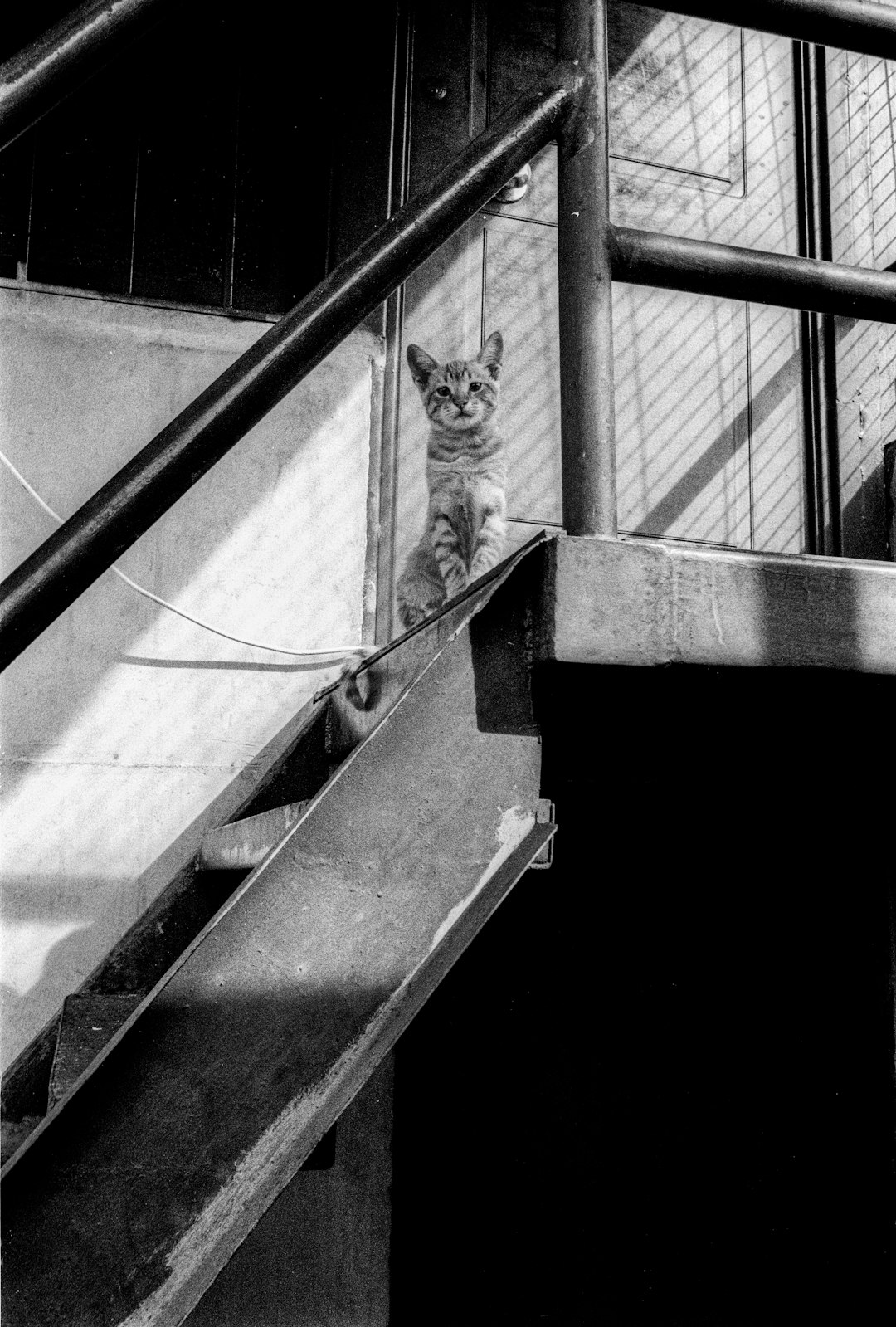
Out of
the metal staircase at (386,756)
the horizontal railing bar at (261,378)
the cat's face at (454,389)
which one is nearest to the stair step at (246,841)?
the metal staircase at (386,756)

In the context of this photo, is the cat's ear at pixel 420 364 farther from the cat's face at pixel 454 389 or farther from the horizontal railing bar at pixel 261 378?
the horizontal railing bar at pixel 261 378

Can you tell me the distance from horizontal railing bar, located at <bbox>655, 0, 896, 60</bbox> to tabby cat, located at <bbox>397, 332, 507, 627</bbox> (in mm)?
1452

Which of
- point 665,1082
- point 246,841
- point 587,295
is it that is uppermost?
point 587,295

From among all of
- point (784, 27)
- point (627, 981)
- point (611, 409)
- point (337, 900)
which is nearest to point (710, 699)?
point (611, 409)

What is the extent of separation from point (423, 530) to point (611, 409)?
1703mm

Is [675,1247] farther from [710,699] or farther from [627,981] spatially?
[710,699]

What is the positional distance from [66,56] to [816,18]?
81 cm

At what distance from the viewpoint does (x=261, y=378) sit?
100cm

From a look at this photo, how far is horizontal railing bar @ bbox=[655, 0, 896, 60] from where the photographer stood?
1.14 meters

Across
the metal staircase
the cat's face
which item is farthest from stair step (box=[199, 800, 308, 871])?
the cat's face

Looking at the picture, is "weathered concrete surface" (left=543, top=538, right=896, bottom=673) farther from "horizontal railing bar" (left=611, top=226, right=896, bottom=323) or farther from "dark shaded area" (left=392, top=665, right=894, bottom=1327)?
"dark shaded area" (left=392, top=665, right=894, bottom=1327)

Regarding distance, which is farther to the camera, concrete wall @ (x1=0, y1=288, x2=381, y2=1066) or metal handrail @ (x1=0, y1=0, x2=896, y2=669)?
concrete wall @ (x1=0, y1=288, x2=381, y2=1066)

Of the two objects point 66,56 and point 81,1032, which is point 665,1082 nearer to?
point 81,1032

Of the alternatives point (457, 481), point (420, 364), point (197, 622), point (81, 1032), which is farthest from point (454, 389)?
point (81, 1032)
